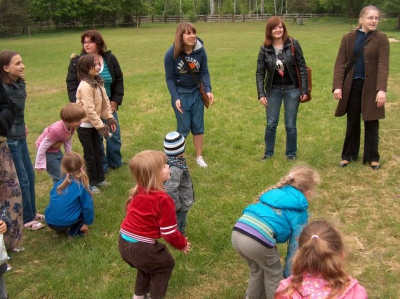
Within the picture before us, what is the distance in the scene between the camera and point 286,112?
6016mm

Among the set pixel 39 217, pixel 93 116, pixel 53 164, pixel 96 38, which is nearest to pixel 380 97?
pixel 93 116

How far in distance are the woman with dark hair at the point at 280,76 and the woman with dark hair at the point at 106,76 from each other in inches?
78.4

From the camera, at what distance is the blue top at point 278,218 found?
9.34 feet

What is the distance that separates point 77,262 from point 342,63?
4077 mm

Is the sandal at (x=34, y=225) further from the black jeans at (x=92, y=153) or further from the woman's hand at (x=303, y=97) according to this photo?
the woman's hand at (x=303, y=97)

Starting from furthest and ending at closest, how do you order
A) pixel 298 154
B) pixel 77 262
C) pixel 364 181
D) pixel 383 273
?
1. pixel 298 154
2. pixel 364 181
3. pixel 77 262
4. pixel 383 273

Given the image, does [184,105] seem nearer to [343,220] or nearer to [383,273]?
[343,220]

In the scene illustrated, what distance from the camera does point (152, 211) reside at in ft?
9.59

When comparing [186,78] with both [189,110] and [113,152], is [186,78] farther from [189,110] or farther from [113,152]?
[113,152]

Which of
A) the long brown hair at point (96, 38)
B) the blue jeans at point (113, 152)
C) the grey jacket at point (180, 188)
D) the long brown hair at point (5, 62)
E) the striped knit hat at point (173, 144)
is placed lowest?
the blue jeans at point (113, 152)

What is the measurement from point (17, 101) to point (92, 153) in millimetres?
1547

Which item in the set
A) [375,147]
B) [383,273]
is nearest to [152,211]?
[383,273]

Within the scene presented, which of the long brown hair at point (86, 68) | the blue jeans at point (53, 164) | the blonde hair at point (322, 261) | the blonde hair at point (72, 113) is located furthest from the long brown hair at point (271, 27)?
the blonde hair at point (322, 261)

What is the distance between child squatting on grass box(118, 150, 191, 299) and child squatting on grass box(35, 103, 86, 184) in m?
1.84
